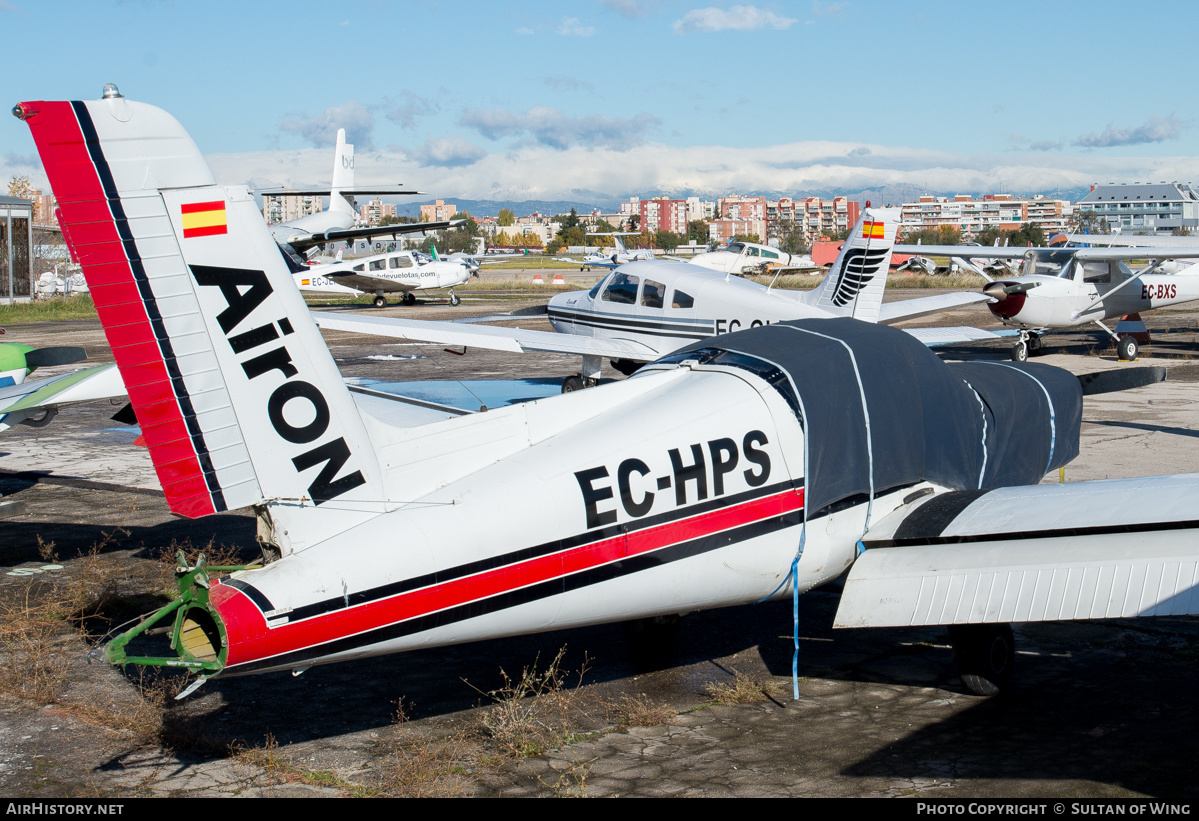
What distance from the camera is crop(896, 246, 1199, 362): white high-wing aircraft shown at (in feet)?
74.3

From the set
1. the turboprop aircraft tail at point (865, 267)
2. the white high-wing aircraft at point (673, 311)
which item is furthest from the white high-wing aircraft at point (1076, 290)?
the turboprop aircraft tail at point (865, 267)

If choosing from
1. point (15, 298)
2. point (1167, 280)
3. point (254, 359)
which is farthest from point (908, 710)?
point (15, 298)

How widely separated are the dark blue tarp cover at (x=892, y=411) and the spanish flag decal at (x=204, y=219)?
2.88 m

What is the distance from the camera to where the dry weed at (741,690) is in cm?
590

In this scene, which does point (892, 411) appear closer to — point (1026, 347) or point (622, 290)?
point (622, 290)

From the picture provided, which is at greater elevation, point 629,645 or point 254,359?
point 254,359

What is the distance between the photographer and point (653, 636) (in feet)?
22.1

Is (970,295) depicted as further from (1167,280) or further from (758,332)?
(758,332)

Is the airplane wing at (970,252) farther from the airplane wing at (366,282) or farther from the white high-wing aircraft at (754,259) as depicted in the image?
the white high-wing aircraft at (754,259)

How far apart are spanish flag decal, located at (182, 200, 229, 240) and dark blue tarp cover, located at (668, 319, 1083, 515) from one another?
9.44 feet

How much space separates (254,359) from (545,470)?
150 cm

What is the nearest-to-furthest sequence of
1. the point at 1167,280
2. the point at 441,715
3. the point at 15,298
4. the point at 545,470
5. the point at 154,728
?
the point at 545,470, the point at 154,728, the point at 441,715, the point at 1167,280, the point at 15,298

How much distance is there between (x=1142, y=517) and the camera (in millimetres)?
5074

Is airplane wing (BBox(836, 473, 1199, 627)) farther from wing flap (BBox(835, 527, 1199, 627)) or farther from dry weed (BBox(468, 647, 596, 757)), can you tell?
dry weed (BBox(468, 647, 596, 757))
